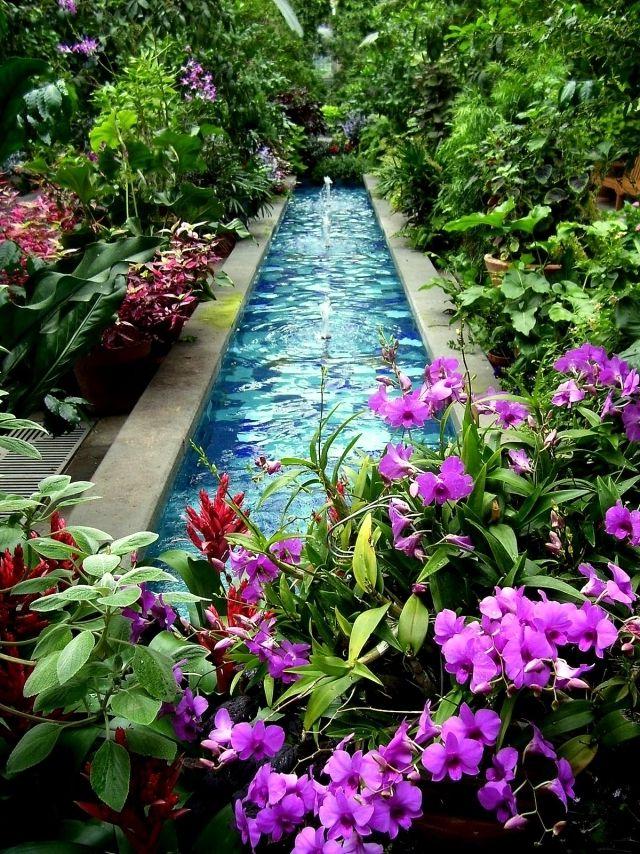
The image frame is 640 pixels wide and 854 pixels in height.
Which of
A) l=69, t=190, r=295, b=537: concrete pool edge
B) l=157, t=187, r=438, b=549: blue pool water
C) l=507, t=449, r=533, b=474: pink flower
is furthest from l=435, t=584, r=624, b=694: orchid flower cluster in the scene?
l=69, t=190, r=295, b=537: concrete pool edge

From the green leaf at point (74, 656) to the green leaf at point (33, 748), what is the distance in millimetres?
224

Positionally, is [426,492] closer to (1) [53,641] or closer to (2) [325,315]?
(1) [53,641]

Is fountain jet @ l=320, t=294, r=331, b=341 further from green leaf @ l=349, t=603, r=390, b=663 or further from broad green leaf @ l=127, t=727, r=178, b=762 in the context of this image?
broad green leaf @ l=127, t=727, r=178, b=762

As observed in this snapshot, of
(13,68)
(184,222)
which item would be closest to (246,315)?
(184,222)

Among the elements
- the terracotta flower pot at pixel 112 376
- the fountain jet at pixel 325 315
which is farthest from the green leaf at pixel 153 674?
the fountain jet at pixel 325 315

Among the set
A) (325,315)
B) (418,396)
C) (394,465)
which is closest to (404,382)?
(418,396)

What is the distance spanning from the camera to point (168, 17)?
18.8 feet

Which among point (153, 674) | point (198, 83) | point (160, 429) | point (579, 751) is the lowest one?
point (160, 429)

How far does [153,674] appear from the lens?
3.70 ft

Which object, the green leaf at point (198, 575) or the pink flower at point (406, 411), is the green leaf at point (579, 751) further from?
the green leaf at point (198, 575)

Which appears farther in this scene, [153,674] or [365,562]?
[365,562]

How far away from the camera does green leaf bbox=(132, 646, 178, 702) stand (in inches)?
44.0

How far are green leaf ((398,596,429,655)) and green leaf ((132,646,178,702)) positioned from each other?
1.44 ft

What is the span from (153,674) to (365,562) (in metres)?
0.48
